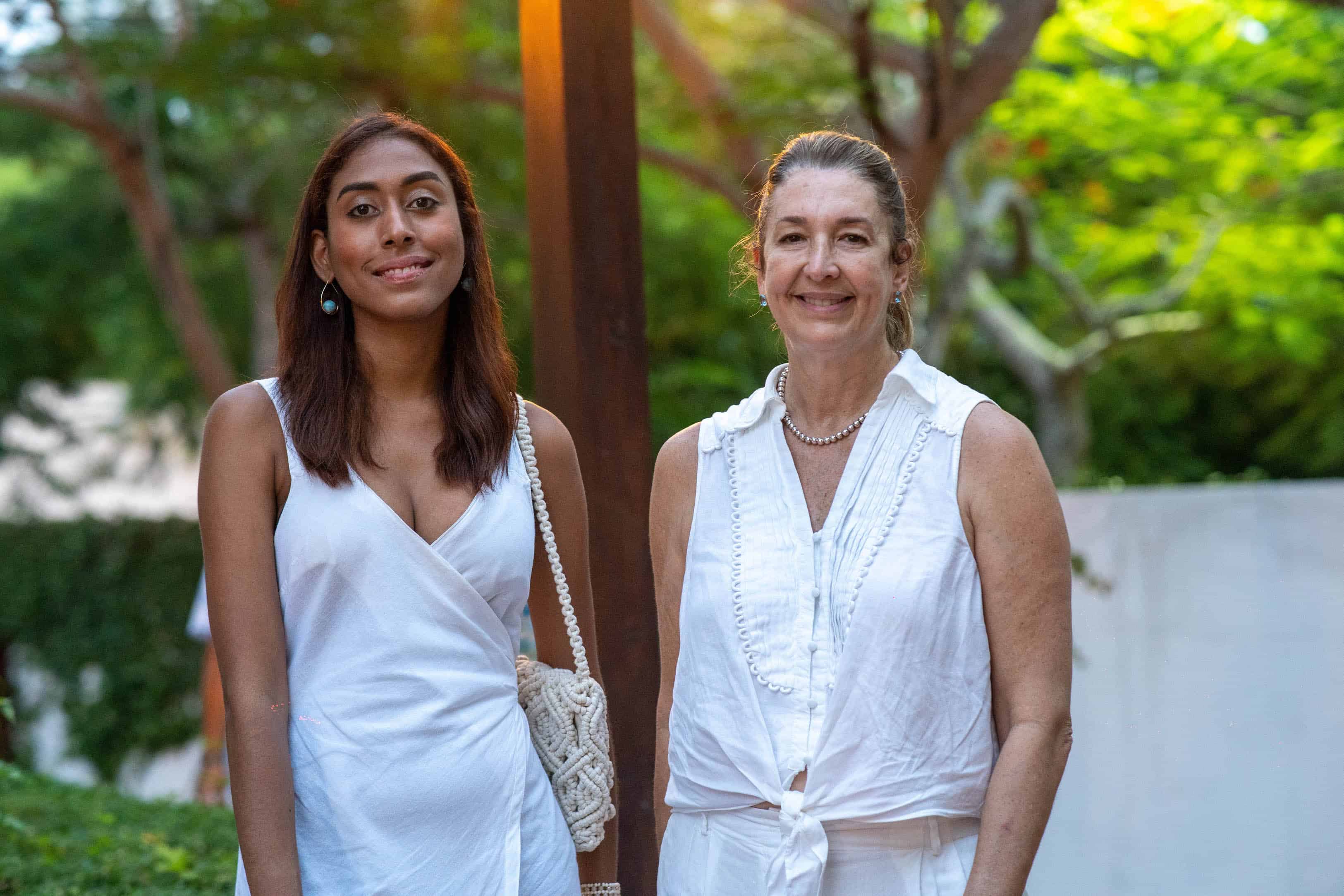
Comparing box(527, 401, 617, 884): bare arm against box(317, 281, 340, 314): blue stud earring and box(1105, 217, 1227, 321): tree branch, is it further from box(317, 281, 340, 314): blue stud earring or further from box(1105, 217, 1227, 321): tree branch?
box(1105, 217, 1227, 321): tree branch

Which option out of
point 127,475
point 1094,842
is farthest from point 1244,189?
point 127,475

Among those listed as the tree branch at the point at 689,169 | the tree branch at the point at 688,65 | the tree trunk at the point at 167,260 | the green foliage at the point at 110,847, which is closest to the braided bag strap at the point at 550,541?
the green foliage at the point at 110,847

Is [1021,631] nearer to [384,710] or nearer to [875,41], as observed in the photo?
[384,710]

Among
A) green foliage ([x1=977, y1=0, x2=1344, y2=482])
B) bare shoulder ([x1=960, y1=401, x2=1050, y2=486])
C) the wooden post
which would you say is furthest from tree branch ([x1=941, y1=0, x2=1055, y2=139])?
bare shoulder ([x1=960, y1=401, x2=1050, y2=486])

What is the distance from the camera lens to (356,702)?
76.7 inches

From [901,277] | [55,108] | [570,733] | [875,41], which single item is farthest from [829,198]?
[55,108]

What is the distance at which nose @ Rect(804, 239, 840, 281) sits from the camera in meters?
2.02

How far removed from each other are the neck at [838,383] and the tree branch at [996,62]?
4.40 metres

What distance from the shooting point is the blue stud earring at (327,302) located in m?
2.11

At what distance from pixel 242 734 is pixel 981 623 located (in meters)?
1.05

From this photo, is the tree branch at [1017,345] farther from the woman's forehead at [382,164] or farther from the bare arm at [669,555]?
the woman's forehead at [382,164]

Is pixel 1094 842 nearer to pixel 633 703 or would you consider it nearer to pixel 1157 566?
pixel 1157 566

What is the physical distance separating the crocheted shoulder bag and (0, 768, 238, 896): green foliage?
169 centimetres

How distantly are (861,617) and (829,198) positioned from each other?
25.0 inches
